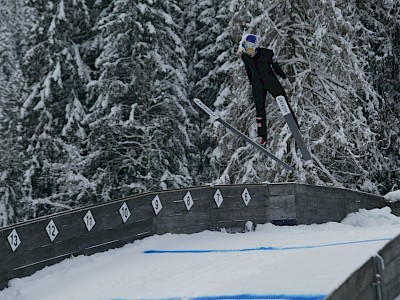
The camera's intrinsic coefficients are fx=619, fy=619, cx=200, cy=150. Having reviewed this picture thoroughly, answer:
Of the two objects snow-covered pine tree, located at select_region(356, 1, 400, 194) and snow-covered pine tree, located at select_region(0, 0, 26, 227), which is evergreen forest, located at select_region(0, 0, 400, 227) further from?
snow-covered pine tree, located at select_region(0, 0, 26, 227)

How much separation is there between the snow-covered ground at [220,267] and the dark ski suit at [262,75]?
92.8 inches

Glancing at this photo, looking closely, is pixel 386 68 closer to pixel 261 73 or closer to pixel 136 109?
pixel 136 109

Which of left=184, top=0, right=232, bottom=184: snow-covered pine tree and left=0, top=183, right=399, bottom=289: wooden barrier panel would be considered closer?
left=0, top=183, right=399, bottom=289: wooden barrier panel

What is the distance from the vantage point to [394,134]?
71.5 feet

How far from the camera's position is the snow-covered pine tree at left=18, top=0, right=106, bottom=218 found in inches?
894

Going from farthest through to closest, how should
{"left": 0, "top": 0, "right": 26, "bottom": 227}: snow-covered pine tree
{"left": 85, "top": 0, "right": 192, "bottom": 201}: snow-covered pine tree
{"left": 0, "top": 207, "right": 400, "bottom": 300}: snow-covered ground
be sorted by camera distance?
{"left": 0, "top": 0, "right": 26, "bottom": 227}: snow-covered pine tree, {"left": 85, "top": 0, "right": 192, "bottom": 201}: snow-covered pine tree, {"left": 0, "top": 207, "right": 400, "bottom": 300}: snow-covered ground

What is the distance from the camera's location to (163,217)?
499 inches

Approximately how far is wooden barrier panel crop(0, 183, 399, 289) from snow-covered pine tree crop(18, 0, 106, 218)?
9866mm

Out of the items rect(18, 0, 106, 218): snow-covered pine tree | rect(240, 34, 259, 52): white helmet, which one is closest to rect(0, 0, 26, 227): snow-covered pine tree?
rect(18, 0, 106, 218): snow-covered pine tree

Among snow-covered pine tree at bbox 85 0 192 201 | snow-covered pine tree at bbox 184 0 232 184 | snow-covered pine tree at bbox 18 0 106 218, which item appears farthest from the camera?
snow-covered pine tree at bbox 184 0 232 184

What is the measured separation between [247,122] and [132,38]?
6.82 metres

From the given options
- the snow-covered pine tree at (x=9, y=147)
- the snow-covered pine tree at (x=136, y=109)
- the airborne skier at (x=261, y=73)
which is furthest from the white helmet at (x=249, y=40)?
the snow-covered pine tree at (x=9, y=147)

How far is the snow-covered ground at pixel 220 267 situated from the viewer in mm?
7469

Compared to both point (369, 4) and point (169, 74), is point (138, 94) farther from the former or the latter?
point (369, 4)
